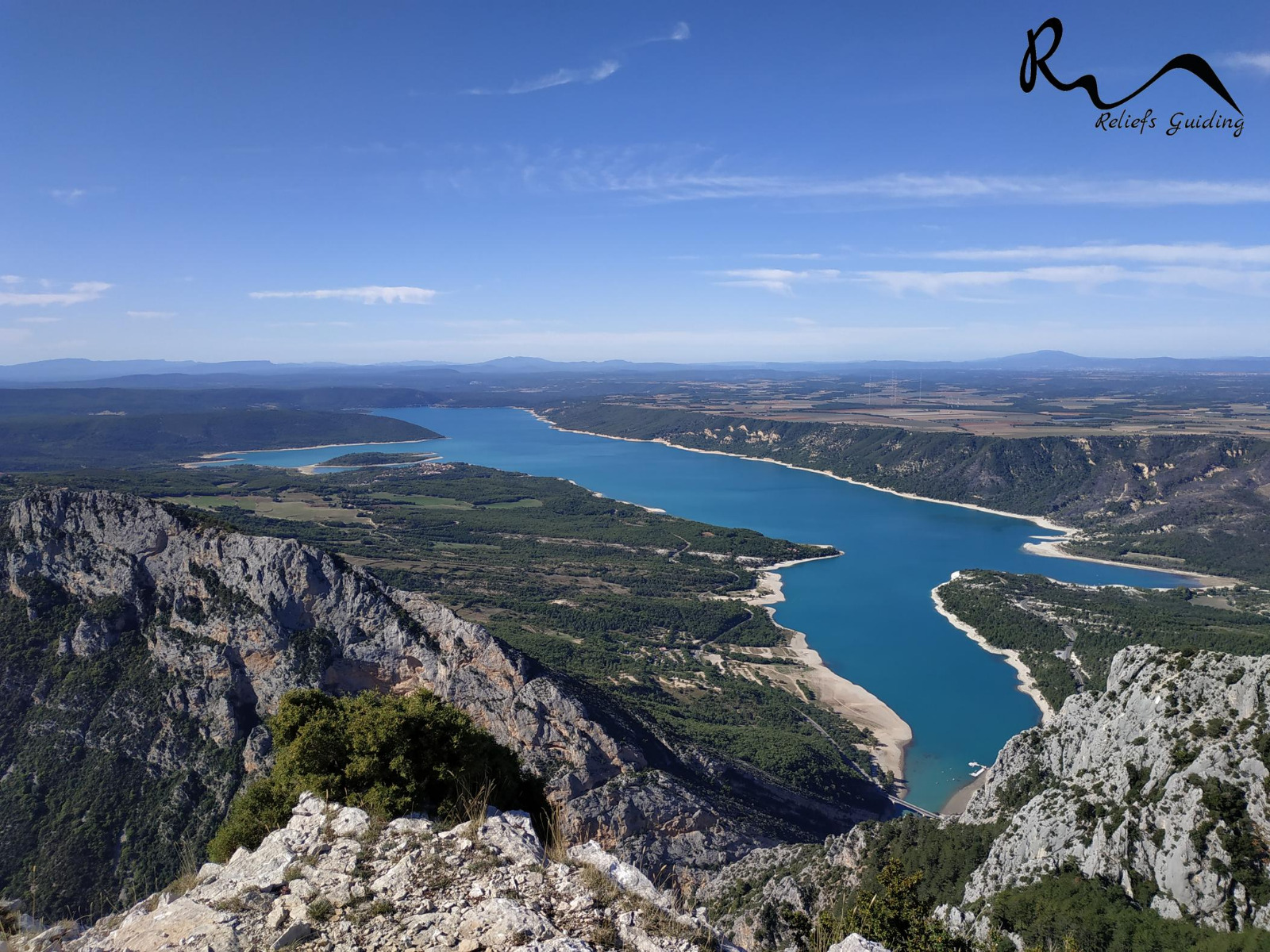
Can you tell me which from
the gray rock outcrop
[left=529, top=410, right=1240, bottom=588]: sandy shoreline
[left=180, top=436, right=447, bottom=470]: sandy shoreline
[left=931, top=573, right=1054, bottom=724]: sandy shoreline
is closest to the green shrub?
the gray rock outcrop

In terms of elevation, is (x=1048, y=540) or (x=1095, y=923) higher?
(x=1095, y=923)

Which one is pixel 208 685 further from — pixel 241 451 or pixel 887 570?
pixel 241 451

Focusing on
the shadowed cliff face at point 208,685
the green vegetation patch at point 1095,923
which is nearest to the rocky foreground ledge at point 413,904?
the green vegetation patch at point 1095,923

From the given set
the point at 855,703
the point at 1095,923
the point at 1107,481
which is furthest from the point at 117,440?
the point at 1095,923

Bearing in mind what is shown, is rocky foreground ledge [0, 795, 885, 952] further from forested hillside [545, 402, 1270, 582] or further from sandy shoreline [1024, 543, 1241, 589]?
forested hillside [545, 402, 1270, 582]

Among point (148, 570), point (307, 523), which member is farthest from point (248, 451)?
point (148, 570)

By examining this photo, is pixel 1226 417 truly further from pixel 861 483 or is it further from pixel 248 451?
pixel 248 451

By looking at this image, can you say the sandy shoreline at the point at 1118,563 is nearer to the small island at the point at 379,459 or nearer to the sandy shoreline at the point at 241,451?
the small island at the point at 379,459
